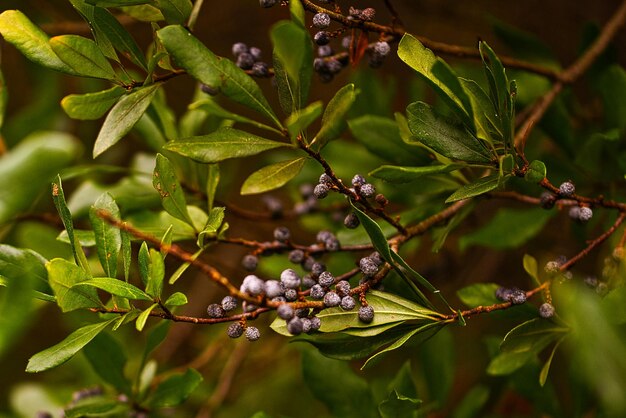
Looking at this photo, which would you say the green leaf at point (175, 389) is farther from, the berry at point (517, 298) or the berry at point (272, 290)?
the berry at point (517, 298)

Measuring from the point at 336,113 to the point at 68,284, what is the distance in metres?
0.28

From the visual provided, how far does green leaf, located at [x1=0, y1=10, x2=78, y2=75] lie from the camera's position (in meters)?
0.60

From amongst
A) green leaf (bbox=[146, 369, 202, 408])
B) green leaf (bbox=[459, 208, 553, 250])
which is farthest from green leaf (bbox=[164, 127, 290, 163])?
green leaf (bbox=[459, 208, 553, 250])

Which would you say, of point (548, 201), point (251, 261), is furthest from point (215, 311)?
point (548, 201)

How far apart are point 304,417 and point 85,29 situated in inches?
30.6

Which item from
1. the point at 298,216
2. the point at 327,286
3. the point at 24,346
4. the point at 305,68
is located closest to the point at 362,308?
the point at 327,286

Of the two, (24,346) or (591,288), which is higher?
(591,288)

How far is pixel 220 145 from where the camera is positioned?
616mm

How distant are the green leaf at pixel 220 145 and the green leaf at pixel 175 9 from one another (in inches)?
4.4

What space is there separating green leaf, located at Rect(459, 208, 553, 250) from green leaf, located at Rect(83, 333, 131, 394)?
1.56ft

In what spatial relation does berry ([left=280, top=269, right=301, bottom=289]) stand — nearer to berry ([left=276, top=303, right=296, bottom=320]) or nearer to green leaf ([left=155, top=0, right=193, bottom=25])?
berry ([left=276, top=303, right=296, bottom=320])

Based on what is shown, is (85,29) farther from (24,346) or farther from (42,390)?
(24,346)

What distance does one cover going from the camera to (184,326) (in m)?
1.48

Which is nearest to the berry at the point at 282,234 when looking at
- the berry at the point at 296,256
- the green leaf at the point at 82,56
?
the berry at the point at 296,256
